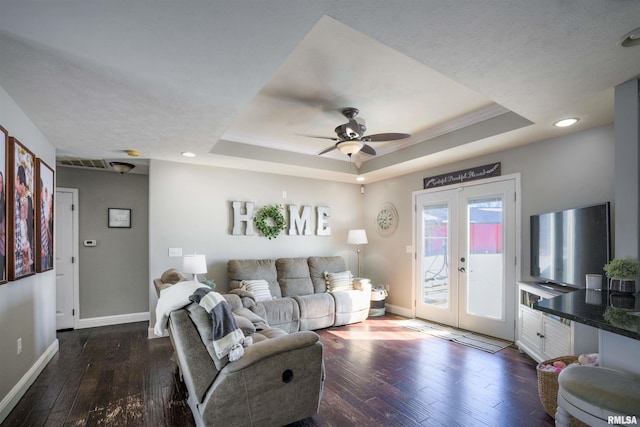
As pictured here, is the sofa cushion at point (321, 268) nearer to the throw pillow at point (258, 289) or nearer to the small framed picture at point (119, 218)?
the throw pillow at point (258, 289)

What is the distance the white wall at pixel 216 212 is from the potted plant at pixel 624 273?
4128 millimetres

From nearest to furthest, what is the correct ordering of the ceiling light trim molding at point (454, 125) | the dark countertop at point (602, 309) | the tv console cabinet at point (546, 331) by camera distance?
the dark countertop at point (602, 309)
the tv console cabinet at point (546, 331)
the ceiling light trim molding at point (454, 125)

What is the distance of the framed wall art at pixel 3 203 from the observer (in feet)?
7.46

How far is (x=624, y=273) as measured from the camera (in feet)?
6.95

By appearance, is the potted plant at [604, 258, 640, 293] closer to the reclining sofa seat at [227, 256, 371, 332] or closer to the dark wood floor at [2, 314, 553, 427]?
the dark wood floor at [2, 314, 553, 427]

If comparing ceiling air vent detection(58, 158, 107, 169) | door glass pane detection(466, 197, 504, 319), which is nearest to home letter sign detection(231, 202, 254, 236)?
ceiling air vent detection(58, 158, 107, 169)

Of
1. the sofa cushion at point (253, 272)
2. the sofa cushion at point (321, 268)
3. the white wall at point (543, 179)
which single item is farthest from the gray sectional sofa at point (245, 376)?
the white wall at point (543, 179)

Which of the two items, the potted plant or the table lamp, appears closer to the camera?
the potted plant

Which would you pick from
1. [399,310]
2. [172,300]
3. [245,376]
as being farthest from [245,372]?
[399,310]

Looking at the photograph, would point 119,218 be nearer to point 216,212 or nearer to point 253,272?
point 216,212

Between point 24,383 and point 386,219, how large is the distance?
510 centimetres

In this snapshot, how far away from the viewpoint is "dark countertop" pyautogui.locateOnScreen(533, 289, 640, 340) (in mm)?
1504

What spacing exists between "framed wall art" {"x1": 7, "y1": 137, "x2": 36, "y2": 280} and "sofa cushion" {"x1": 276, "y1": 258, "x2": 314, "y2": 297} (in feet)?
9.63

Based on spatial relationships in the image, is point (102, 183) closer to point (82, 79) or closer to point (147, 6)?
point (82, 79)
